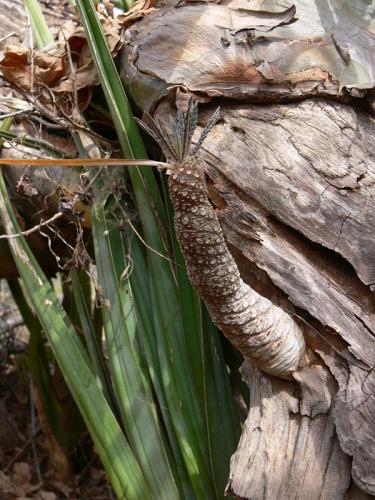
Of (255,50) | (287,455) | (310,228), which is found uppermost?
(255,50)

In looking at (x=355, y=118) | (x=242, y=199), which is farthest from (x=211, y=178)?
(x=355, y=118)

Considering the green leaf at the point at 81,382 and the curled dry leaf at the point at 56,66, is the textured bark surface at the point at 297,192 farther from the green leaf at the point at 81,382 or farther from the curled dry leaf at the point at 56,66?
the green leaf at the point at 81,382

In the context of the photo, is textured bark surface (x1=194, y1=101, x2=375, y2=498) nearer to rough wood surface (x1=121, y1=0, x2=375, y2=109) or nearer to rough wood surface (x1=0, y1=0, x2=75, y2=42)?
rough wood surface (x1=121, y1=0, x2=375, y2=109)

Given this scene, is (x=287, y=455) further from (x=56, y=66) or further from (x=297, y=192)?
(x=56, y=66)

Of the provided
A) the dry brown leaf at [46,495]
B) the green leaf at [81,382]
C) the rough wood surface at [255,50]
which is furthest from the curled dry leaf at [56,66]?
the dry brown leaf at [46,495]

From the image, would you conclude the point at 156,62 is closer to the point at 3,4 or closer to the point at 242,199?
the point at 242,199

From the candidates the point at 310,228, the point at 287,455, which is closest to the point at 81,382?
the point at 287,455

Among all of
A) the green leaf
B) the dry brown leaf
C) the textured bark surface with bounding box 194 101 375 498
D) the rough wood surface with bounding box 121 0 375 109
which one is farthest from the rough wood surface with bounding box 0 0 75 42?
the dry brown leaf

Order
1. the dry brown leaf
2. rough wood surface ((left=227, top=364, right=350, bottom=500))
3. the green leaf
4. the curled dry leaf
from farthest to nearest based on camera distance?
the dry brown leaf
the curled dry leaf
the green leaf
rough wood surface ((left=227, top=364, right=350, bottom=500))
